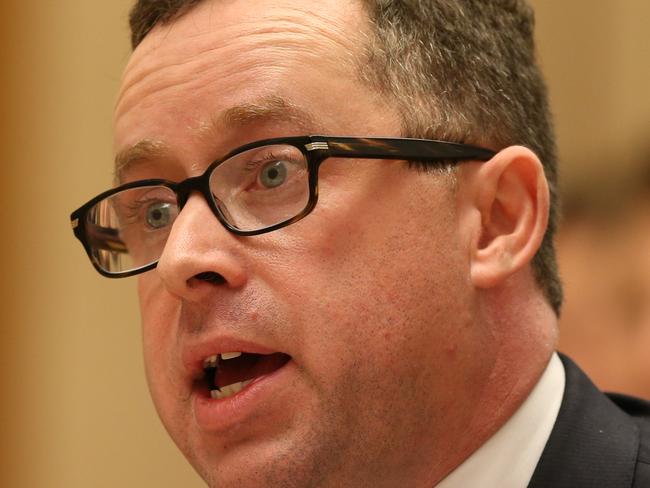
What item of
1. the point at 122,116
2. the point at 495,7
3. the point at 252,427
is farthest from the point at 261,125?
the point at 495,7

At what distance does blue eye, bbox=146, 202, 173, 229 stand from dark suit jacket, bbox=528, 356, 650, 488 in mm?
868

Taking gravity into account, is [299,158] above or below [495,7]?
below

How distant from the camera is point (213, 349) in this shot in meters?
1.77

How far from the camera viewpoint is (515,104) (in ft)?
6.93

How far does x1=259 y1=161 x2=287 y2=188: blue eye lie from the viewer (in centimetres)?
182

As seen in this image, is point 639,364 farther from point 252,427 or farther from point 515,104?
point 252,427

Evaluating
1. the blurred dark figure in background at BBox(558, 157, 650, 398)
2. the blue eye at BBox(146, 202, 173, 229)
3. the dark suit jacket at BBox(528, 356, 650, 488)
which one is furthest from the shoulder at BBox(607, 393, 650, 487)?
the blurred dark figure in background at BBox(558, 157, 650, 398)

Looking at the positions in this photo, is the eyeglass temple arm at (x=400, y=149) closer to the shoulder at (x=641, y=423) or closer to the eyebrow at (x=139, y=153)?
the eyebrow at (x=139, y=153)

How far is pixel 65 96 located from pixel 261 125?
2107 mm

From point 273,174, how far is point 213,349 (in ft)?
1.10

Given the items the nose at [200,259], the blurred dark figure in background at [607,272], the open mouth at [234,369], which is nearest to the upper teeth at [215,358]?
the open mouth at [234,369]

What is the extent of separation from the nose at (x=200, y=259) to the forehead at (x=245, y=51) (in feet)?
0.74

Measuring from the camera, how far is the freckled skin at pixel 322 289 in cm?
174

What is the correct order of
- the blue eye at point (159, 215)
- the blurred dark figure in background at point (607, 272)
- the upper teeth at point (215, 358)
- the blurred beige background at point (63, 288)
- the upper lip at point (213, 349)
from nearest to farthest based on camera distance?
the upper lip at point (213, 349) → the upper teeth at point (215, 358) → the blue eye at point (159, 215) → the blurred beige background at point (63, 288) → the blurred dark figure in background at point (607, 272)
